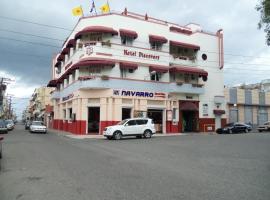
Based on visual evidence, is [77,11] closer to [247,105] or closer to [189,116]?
[189,116]

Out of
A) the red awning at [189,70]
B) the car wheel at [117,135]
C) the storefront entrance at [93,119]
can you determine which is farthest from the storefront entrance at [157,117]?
the car wheel at [117,135]

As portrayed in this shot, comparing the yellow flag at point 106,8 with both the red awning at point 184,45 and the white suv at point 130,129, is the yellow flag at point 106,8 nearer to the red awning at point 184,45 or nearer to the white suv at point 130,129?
the red awning at point 184,45

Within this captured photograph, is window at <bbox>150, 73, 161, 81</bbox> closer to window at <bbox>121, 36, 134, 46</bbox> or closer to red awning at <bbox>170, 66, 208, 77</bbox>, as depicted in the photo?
red awning at <bbox>170, 66, 208, 77</bbox>

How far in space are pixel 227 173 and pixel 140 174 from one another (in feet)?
9.41

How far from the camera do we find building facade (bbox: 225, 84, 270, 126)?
5147 centimetres

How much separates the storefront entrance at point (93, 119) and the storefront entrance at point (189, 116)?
10.7m

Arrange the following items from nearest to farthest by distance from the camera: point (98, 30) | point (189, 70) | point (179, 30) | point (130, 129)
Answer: point (130, 129), point (98, 30), point (189, 70), point (179, 30)

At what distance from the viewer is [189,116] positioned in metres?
45.3

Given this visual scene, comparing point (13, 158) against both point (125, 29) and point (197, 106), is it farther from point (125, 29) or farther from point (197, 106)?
point (197, 106)

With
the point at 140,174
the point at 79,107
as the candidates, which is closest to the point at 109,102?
the point at 79,107

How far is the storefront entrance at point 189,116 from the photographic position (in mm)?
42634

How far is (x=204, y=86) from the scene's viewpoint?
45.2m

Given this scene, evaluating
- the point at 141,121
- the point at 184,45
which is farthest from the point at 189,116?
the point at 141,121

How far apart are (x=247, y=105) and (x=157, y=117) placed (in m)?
19.8
